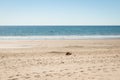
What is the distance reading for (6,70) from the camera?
768cm

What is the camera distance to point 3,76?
673 cm

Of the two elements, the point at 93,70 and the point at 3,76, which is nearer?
the point at 3,76

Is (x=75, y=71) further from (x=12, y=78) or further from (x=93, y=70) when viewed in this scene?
(x=12, y=78)

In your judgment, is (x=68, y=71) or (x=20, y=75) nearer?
(x=20, y=75)

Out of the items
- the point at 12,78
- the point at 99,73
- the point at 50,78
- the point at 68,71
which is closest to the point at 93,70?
the point at 99,73

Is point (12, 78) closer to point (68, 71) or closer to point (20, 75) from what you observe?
point (20, 75)

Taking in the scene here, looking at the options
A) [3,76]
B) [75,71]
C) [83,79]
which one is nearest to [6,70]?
[3,76]

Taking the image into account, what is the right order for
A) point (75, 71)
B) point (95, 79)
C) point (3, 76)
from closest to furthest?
point (95, 79)
point (3, 76)
point (75, 71)

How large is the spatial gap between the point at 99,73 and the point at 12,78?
3091 mm

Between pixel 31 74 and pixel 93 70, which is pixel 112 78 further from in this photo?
pixel 31 74

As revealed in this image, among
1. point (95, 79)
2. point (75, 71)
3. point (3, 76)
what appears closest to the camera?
point (95, 79)

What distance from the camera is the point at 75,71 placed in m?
7.34

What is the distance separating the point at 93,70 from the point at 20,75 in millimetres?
2800

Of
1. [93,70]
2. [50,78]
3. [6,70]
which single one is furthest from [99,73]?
[6,70]
